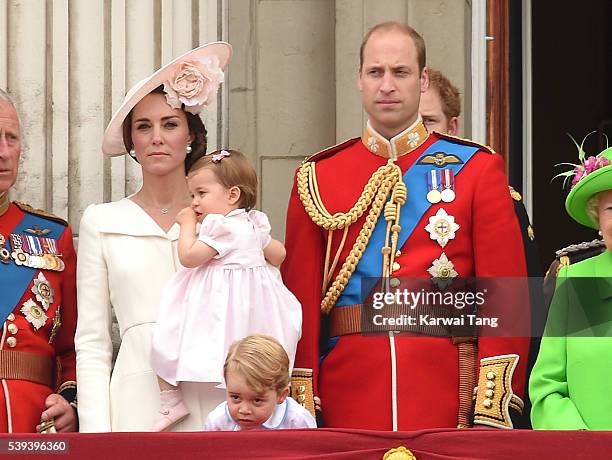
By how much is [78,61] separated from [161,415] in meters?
1.83

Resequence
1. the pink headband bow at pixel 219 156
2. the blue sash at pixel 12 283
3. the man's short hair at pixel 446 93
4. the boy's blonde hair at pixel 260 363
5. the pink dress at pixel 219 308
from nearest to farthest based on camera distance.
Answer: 1. the boy's blonde hair at pixel 260 363
2. the pink dress at pixel 219 308
3. the pink headband bow at pixel 219 156
4. the blue sash at pixel 12 283
5. the man's short hair at pixel 446 93

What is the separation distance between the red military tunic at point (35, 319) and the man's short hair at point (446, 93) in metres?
1.31

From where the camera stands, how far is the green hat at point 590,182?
5.59m

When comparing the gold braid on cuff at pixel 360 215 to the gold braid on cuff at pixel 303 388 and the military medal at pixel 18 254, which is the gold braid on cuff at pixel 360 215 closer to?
the gold braid on cuff at pixel 303 388

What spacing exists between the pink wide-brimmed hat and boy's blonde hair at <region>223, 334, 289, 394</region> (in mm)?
991

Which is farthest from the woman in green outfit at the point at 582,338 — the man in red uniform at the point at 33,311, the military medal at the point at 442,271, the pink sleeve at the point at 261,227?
the man in red uniform at the point at 33,311

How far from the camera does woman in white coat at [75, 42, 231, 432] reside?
589cm

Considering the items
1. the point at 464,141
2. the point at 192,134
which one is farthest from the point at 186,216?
the point at 464,141

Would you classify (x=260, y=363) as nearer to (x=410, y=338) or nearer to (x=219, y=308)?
(x=219, y=308)

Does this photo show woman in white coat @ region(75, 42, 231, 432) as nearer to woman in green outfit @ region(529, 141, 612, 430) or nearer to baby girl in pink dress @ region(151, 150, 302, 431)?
baby girl in pink dress @ region(151, 150, 302, 431)

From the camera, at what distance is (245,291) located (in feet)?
18.9

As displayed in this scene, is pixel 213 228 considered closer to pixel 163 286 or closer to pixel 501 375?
pixel 163 286

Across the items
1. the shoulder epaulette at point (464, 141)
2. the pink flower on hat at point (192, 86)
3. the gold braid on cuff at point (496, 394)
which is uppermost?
the pink flower on hat at point (192, 86)

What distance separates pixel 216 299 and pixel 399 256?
1.87 ft
